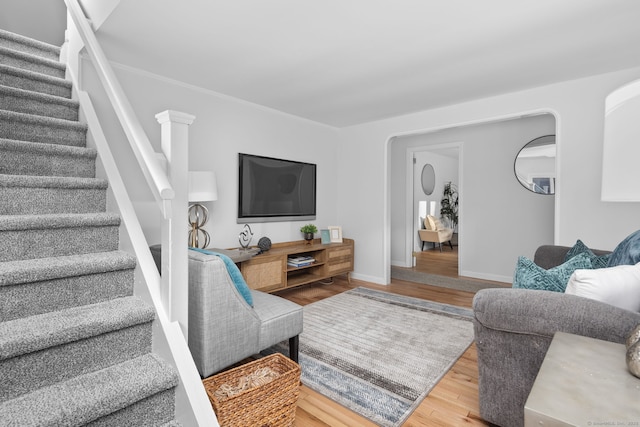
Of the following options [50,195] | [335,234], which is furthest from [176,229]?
[335,234]

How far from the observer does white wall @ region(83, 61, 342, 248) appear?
293 cm

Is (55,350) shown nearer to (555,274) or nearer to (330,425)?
(330,425)

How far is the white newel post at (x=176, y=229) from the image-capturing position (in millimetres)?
1382

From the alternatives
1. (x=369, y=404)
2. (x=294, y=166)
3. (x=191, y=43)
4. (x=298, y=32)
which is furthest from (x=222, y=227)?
(x=369, y=404)

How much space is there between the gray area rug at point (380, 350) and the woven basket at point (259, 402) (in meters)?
0.41

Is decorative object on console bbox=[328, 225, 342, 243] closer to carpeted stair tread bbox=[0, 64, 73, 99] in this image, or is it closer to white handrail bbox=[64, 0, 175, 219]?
carpeted stair tread bbox=[0, 64, 73, 99]

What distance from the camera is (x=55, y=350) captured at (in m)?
1.19

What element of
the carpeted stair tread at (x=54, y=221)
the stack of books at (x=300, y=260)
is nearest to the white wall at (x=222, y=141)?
the stack of books at (x=300, y=260)

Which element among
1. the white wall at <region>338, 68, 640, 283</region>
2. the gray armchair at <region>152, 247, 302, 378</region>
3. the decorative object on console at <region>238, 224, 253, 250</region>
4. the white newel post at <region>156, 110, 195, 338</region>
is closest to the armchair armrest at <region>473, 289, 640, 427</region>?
the gray armchair at <region>152, 247, 302, 378</region>

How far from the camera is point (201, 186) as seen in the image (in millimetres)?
2953

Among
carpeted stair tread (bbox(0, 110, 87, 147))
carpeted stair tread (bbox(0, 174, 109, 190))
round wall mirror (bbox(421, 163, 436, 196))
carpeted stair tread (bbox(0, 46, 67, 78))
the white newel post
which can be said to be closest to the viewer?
the white newel post

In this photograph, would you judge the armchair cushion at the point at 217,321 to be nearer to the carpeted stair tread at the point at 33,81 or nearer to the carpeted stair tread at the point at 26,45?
the carpeted stair tread at the point at 33,81

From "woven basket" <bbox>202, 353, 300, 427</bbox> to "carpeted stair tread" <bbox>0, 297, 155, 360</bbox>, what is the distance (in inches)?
19.9

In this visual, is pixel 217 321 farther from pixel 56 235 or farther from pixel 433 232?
pixel 433 232
